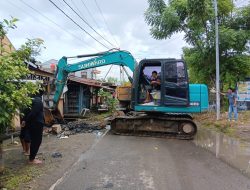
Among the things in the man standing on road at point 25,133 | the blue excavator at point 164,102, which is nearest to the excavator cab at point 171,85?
the blue excavator at point 164,102

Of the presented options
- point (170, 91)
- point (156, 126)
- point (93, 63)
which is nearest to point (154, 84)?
point (170, 91)

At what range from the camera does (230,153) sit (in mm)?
9266

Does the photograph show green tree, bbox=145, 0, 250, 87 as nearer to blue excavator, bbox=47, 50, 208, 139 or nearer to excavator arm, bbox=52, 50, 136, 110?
excavator arm, bbox=52, 50, 136, 110

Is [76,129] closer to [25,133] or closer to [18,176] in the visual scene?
[25,133]

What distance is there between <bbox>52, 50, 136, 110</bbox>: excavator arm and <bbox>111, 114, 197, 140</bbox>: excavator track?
2.09 meters

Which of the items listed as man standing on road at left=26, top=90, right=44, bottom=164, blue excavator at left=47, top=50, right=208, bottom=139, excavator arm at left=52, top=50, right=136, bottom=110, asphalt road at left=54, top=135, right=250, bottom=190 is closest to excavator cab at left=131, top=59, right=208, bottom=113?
blue excavator at left=47, top=50, right=208, bottom=139

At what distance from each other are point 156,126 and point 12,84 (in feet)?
25.1

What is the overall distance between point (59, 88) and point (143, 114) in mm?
4263

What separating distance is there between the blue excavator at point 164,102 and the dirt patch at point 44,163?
2.37 metres

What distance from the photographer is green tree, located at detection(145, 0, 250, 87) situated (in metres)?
21.1

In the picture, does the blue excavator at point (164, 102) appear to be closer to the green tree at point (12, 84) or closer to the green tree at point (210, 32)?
the green tree at point (12, 84)

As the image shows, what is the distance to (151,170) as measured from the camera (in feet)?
23.7

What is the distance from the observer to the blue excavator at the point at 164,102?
1226 cm

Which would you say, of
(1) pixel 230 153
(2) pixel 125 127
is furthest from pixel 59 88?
(1) pixel 230 153
